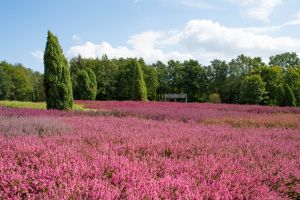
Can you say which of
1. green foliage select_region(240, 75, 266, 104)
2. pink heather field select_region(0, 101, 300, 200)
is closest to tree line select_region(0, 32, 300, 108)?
green foliage select_region(240, 75, 266, 104)

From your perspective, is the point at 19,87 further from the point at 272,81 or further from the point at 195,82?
the point at 272,81

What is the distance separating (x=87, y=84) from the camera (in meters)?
43.1

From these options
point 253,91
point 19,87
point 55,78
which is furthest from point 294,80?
point 19,87

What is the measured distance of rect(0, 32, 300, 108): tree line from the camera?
1796 inches

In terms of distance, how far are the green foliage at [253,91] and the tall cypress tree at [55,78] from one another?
111 ft

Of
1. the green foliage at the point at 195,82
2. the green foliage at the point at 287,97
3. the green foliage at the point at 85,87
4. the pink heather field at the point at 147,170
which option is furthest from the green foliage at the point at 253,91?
the pink heather field at the point at 147,170

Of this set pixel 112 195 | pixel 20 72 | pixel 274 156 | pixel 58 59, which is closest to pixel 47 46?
pixel 58 59

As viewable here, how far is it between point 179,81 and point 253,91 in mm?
28093

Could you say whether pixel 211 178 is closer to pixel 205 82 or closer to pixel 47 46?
pixel 47 46

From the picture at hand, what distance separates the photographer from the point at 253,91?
46.1m

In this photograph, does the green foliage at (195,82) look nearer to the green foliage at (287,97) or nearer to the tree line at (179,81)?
the tree line at (179,81)

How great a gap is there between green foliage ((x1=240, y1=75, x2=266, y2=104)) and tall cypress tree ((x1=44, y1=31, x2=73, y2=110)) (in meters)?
33.8

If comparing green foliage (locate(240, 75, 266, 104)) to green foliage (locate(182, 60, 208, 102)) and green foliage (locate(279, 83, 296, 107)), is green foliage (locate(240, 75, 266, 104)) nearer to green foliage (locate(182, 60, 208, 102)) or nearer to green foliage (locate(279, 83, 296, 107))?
green foliage (locate(279, 83, 296, 107))

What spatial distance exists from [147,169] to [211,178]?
2.07 feet
